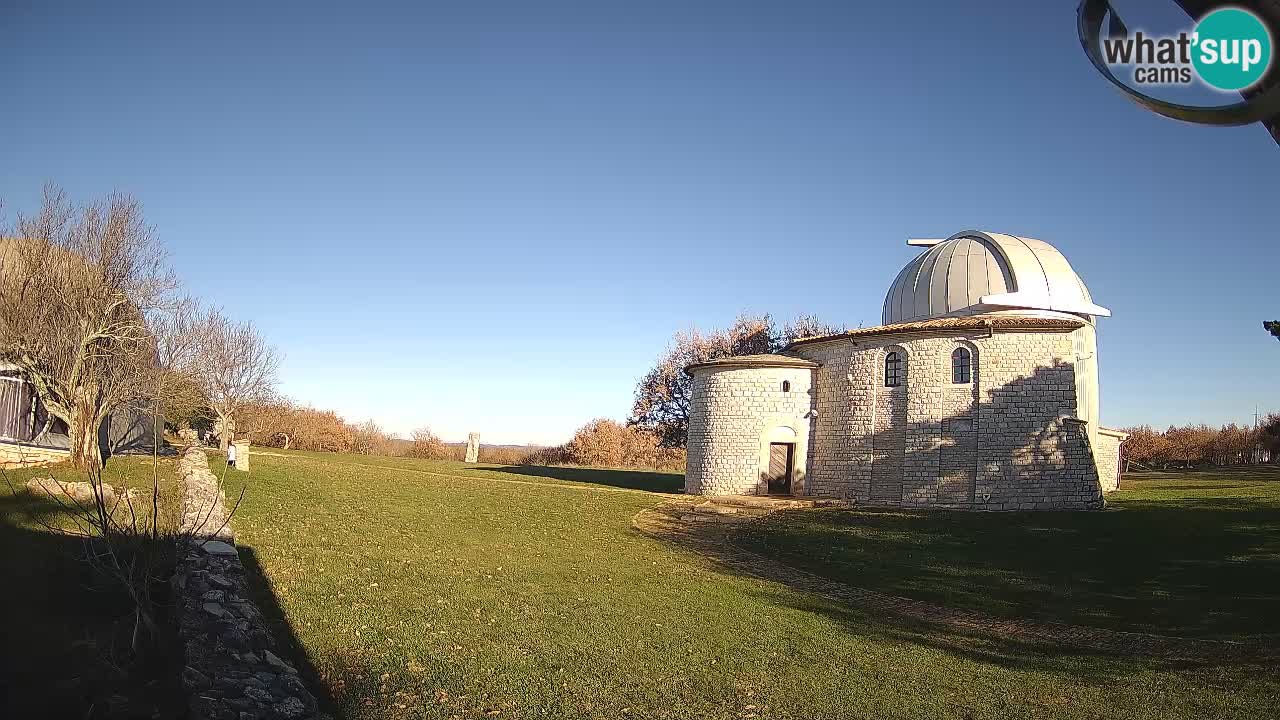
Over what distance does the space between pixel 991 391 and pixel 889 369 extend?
3.26 m

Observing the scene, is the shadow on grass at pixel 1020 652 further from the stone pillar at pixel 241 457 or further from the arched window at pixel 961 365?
the stone pillar at pixel 241 457

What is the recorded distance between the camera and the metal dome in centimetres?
2509

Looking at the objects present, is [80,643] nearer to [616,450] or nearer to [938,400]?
[938,400]

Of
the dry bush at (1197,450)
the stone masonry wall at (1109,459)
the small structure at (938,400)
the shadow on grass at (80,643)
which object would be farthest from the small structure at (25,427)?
the dry bush at (1197,450)

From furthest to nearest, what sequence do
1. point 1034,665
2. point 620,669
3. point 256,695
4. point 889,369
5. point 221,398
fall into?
1. point 221,398
2. point 889,369
3. point 1034,665
4. point 620,669
5. point 256,695

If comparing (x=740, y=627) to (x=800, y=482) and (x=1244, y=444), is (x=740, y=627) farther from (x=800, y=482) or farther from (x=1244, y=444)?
(x=1244, y=444)

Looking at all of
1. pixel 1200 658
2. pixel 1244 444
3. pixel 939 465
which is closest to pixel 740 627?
pixel 1200 658

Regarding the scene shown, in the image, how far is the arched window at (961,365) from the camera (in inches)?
936

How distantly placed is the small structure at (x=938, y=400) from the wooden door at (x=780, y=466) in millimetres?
52

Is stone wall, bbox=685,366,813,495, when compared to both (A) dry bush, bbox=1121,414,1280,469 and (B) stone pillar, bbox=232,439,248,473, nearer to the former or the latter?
(B) stone pillar, bbox=232,439,248,473

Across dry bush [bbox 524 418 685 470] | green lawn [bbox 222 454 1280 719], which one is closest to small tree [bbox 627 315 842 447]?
dry bush [bbox 524 418 685 470]

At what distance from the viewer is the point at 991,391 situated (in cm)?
2314

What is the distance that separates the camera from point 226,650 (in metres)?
6.14

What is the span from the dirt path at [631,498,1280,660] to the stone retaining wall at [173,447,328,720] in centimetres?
741
